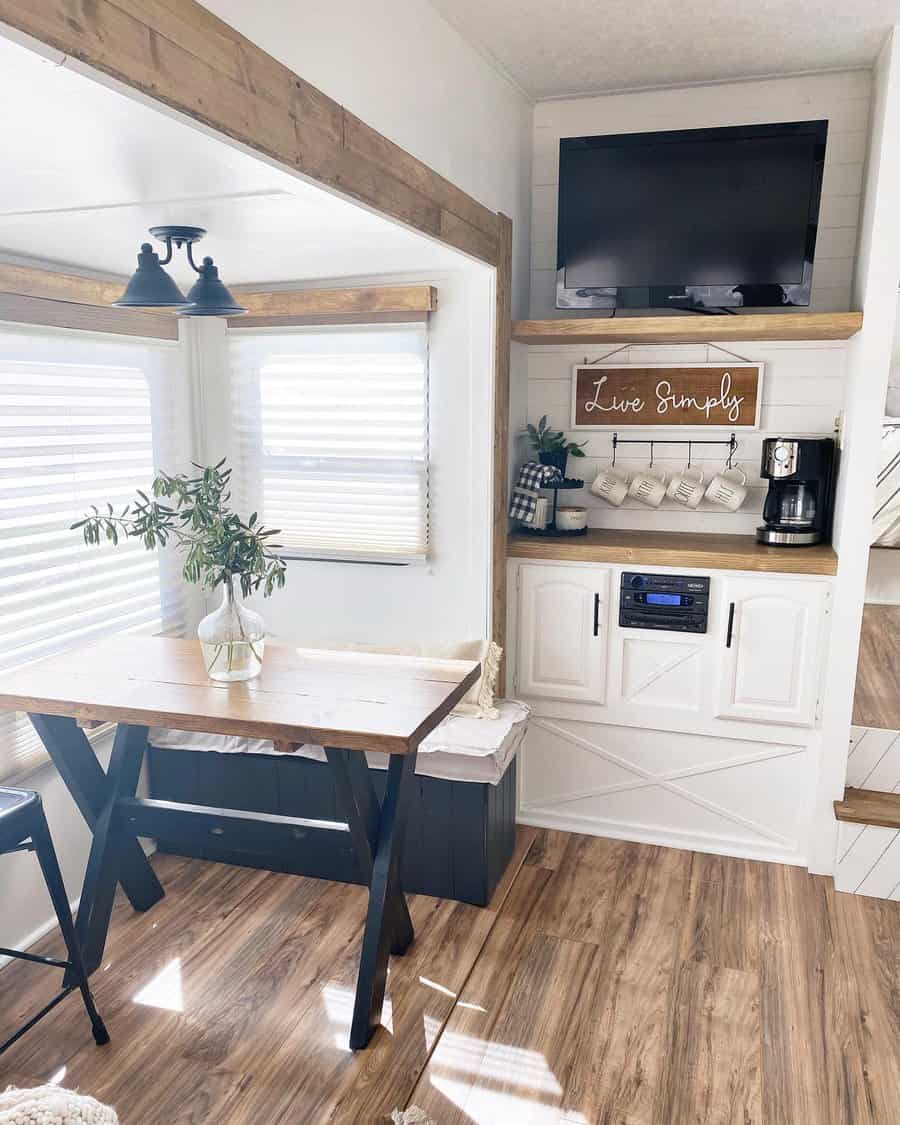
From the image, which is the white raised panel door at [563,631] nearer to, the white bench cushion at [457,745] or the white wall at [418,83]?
the white bench cushion at [457,745]

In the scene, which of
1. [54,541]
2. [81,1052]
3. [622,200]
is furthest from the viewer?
[622,200]

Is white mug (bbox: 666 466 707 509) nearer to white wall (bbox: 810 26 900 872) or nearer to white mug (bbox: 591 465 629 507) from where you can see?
white mug (bbox: 591 465 629 507)

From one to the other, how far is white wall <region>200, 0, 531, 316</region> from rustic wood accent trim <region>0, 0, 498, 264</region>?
2.2 inches

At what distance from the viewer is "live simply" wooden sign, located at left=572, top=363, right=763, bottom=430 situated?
11.5ft

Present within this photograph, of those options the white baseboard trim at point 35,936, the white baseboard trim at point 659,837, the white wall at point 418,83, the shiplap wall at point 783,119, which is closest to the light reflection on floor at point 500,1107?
the white baseboard trim at point 35,936

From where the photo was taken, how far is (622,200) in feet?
10.7

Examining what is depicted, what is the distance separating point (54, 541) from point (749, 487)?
254 cm

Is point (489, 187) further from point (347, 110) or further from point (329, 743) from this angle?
point (329, 743)

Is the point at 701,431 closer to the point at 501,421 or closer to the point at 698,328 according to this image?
the point at 698,328

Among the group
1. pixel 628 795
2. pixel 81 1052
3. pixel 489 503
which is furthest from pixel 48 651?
pixel 628 795

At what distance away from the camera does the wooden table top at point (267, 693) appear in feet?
7.30

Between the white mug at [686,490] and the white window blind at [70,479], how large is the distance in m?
1.95

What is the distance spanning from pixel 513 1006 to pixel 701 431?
7.23 ft

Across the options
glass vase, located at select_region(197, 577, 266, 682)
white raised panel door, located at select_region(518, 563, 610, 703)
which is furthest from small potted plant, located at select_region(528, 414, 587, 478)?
glass vase, located at select_region(197, 577, 266, 682)
